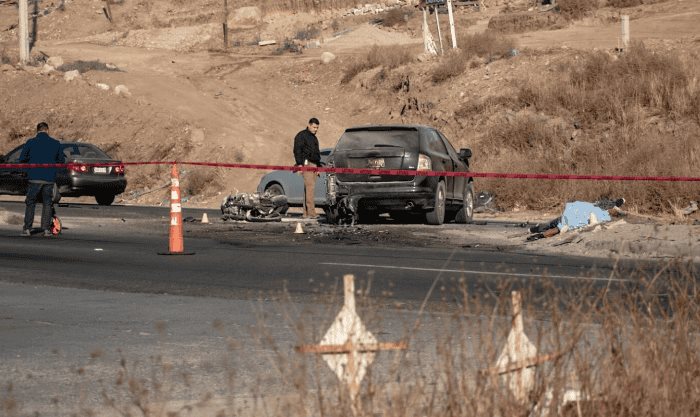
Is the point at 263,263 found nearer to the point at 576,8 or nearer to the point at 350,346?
the point at 350,346

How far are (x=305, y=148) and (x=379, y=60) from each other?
26.3 meters

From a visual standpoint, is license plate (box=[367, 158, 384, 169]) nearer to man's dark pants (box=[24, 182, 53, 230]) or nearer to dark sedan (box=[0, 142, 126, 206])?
man's dark pants (box=[24, 182, 53, 230])

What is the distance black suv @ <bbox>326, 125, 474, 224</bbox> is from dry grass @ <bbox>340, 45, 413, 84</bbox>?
91.9 feet

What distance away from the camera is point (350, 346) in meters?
6.25

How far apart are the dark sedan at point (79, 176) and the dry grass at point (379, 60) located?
20375 mm

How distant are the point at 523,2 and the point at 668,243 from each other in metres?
51.8

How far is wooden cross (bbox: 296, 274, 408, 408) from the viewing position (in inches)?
244

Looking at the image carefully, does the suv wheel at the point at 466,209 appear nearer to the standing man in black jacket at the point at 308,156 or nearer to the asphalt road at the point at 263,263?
the asphalt road at the point at 263,263

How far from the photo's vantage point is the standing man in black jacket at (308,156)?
27.2 metres

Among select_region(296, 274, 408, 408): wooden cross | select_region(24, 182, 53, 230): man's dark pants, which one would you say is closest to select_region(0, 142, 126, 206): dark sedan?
select_region(24, 182, 53, 230): man's dark pants

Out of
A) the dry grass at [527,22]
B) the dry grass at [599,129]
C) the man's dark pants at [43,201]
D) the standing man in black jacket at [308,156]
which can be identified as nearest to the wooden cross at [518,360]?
the man's dark pants at [43,201]

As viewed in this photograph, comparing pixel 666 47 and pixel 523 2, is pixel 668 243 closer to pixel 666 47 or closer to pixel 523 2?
pixel 666 47

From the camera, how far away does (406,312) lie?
12.3 metres

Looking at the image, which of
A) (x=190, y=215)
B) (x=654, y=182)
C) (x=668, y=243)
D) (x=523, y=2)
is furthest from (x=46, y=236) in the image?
(x=523, y=2)
